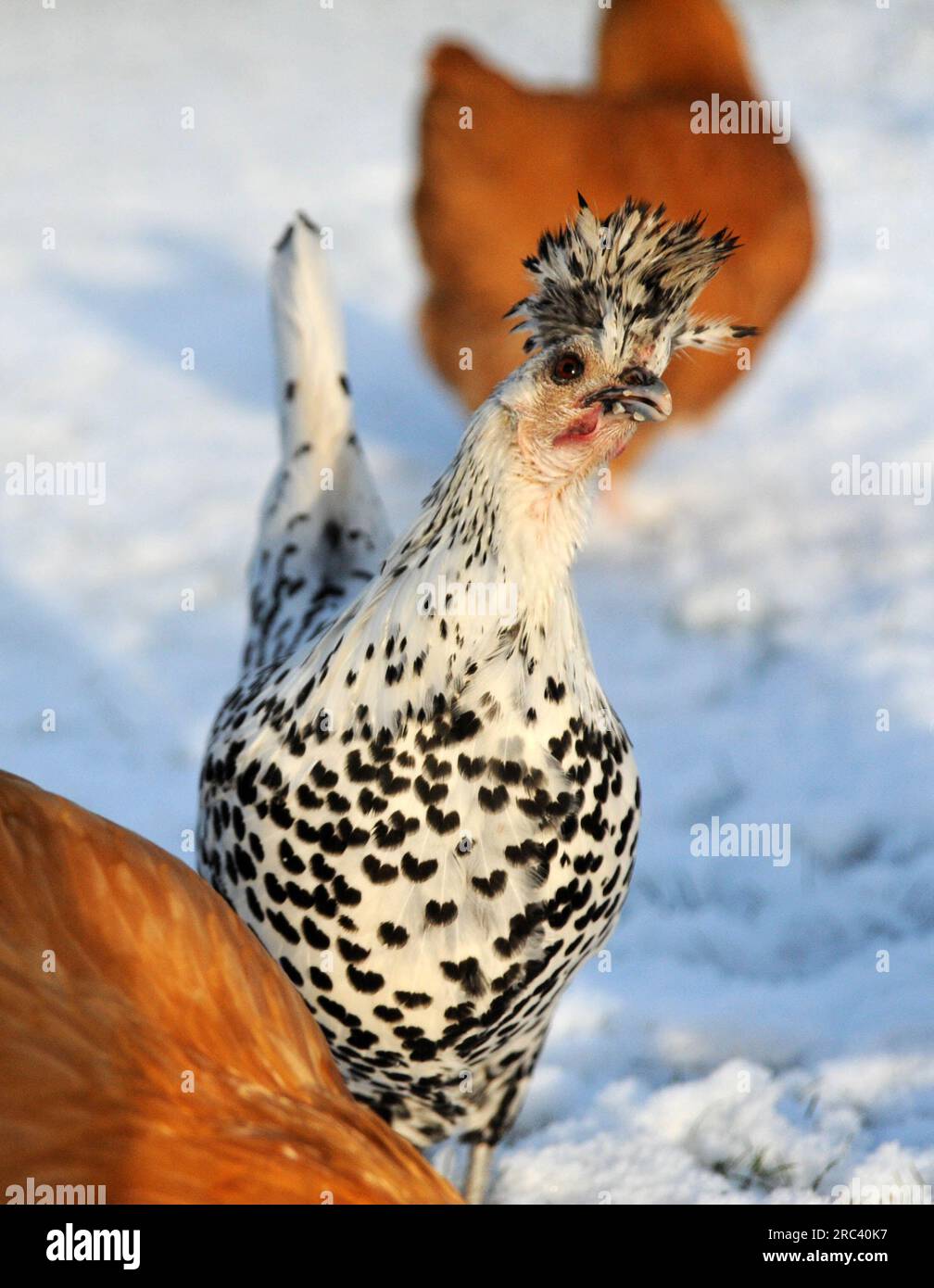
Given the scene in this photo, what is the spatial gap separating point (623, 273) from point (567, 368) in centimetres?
15

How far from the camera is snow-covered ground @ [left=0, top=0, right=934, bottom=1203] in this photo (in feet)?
9.57

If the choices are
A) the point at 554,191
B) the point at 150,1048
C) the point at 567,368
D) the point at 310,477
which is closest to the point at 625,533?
the point at 554,191

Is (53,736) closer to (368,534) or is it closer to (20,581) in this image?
(20,581)

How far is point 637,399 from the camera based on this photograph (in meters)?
1.85

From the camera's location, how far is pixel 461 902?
1972 millimetres

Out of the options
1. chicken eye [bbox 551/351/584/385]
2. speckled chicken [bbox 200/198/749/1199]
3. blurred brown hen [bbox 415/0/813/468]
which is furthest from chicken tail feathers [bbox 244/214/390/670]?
blurred brown hen [bbox 415/0/813/468]

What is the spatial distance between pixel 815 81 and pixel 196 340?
3.47m

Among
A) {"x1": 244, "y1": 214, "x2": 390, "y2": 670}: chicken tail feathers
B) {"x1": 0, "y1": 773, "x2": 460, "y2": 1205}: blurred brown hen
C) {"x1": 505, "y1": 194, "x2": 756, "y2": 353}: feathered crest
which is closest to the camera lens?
{"x1": 0, "y1": 773, "x2": 460, "y2": 1205}: blurred brown hen

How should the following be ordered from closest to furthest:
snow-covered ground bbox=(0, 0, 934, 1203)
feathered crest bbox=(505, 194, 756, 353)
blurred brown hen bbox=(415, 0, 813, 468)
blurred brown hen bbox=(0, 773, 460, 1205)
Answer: blurred brown hen bbox=(0, 773, 460, 1205), feathered crest bbox=(505, 194, 756, 353), snow-covered ground bbox=(0, 0, 934, 1203), blurred brown hen bbox=(415, 0, 813, 468)

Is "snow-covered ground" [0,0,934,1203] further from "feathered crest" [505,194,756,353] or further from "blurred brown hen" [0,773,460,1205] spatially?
"feathered crest" [505,194,756,353]

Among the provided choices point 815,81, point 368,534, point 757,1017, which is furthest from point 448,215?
point 815,81

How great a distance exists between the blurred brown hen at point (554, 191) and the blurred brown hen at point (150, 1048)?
2.82m

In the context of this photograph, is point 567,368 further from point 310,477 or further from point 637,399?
point 310,477

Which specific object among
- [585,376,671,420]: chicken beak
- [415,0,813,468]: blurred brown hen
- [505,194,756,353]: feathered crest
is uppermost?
[415,0,813,468]: blurred brown hen
